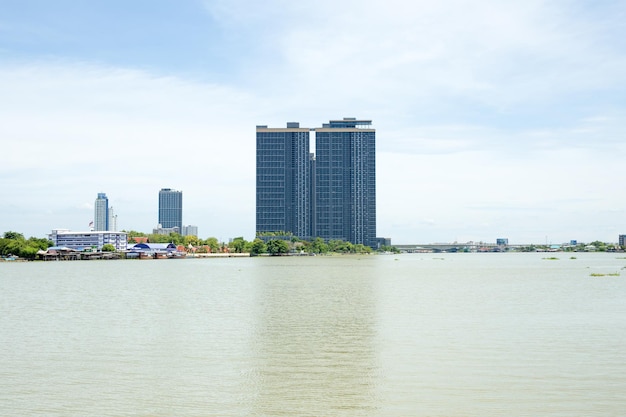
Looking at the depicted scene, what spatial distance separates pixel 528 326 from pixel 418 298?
21.0m

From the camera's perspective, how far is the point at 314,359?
28.8 meters

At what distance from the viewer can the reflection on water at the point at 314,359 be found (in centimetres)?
2144

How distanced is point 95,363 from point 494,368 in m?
17.4

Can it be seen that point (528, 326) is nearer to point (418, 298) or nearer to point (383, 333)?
point (383, 333)

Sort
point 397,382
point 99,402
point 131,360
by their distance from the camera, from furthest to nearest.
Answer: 1. point 131,360
2. point 397,382
3. point 99,402

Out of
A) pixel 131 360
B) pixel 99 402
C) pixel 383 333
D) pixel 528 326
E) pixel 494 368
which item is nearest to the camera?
pixel 99 402

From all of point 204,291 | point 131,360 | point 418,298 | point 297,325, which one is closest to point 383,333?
point 297,325

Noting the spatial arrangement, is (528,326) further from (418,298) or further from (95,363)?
(95,363)

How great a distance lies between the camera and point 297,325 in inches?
1586

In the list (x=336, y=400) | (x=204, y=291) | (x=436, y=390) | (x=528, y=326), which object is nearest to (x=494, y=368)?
(x=436, y=390)

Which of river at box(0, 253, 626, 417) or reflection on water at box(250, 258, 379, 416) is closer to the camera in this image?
river at box(0, 253, 626, 417)

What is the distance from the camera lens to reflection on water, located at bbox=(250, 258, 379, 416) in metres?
21.4

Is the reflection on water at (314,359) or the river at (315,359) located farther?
the reflection on water at (314,359)

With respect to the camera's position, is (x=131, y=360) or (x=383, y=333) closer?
(x=131, y=360)
